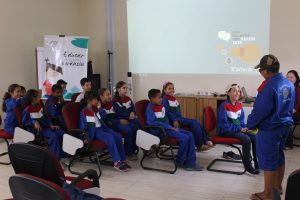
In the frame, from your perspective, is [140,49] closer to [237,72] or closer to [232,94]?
[237,72]

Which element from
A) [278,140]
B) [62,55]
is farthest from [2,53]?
[278,140]

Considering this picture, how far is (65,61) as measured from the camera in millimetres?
6207

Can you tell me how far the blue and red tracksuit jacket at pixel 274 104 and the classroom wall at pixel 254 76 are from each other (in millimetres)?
2565

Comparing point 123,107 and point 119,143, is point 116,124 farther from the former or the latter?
point 119,143

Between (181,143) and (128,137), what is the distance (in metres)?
0.83

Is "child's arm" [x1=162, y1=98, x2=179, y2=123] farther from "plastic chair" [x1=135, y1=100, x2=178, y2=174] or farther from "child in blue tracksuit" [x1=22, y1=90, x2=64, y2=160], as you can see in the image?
"child in blue tracksuit" [x1=22, y1=90, x2=64, y2=160]

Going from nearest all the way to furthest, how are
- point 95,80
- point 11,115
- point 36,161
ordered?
1. point 36,161
2. point 11,115
3. point 95,80

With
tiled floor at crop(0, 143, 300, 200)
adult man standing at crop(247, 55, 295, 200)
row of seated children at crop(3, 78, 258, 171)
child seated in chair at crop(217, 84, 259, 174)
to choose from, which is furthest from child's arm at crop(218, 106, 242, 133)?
adult man standing at crop(247, 55, 295, 200)

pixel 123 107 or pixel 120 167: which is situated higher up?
pixel 123 107

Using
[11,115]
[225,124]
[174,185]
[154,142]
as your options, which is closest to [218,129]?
[225,124]

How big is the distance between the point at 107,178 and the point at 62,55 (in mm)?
3152

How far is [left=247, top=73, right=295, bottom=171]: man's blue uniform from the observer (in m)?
2.86

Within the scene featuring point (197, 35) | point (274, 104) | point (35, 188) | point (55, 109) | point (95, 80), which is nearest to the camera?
point (35, 188)

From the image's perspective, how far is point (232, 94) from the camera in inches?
162
